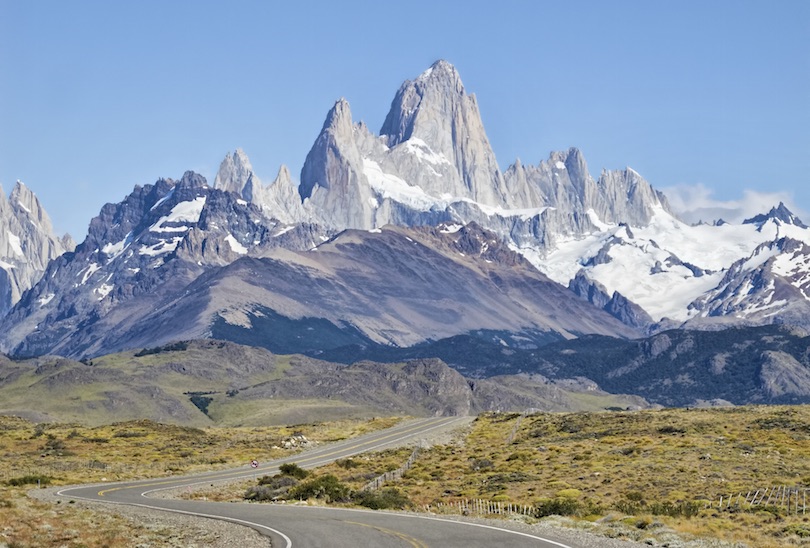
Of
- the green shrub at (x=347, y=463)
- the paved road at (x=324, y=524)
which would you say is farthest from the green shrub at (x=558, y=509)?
the green shrub at (x=347, y=463)

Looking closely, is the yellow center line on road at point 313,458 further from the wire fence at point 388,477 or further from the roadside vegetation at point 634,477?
the wire fence at point 388,477

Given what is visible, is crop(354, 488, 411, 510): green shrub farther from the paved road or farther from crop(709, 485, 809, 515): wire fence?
crop(709, 485, 809, 515): wire fence

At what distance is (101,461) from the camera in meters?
132

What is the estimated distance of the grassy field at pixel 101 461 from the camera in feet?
194

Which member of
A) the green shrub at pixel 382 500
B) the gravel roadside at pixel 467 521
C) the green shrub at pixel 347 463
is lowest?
the gravel roadside at pixel 467 521

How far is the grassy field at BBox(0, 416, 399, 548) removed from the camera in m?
59.2

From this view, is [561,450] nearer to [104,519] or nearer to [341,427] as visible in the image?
[104,519]

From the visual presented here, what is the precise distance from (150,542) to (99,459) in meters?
83.4

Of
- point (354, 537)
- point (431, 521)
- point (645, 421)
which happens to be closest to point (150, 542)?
point (354, 537)

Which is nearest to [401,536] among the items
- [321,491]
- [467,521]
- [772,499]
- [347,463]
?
[467,521]

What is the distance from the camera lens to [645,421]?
15175cm

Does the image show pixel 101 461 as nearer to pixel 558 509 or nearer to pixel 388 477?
pixel 388 477

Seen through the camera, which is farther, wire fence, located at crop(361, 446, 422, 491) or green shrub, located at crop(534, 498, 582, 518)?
wire fence, located at crop(361, 446, 422, 491)

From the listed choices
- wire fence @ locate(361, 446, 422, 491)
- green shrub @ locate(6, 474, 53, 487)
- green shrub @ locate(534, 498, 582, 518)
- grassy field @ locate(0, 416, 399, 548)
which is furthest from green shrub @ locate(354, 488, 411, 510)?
green shrub @ locate(6, 474, 53, 487)
